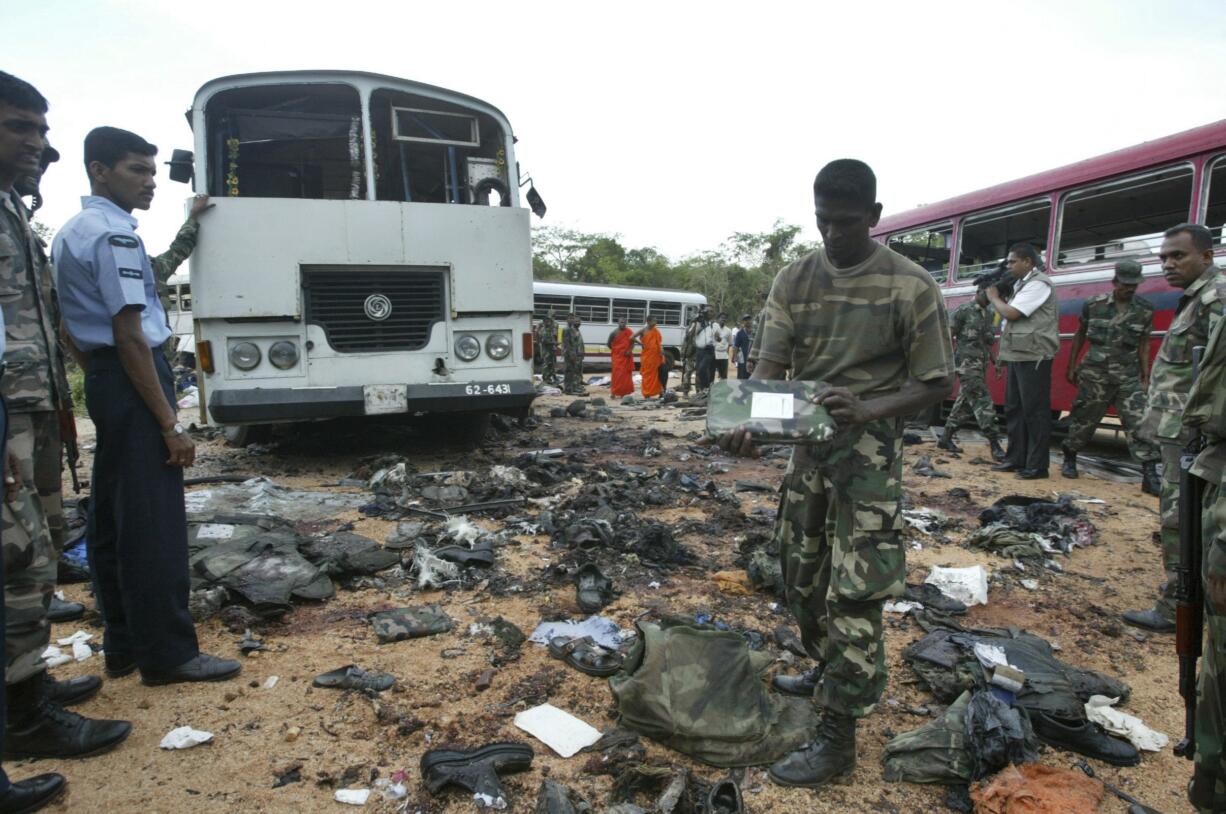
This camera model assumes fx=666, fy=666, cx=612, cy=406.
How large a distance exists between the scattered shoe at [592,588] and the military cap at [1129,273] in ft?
16.6

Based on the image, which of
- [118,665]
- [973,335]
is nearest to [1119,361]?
[973,335]

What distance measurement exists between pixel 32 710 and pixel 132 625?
40 centimetres

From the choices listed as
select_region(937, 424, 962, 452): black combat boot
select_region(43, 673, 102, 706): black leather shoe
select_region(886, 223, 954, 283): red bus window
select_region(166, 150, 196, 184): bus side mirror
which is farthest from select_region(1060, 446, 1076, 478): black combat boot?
select_region(166, 150, 196, 184): bus side mirror

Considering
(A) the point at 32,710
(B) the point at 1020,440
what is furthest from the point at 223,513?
(B) the point at 1020,440

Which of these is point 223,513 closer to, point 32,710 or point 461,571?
point 461,571

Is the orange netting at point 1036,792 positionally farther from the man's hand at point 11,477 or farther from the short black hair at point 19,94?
the short black hair at point 19,94

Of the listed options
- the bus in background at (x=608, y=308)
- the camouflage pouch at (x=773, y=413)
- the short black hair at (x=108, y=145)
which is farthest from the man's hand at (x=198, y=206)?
the bus in background at (x=608, y=308)

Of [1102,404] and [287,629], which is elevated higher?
[1102,404]

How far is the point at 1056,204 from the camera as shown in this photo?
7.01m

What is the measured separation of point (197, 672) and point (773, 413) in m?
2.41

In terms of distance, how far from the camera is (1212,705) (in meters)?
1.53

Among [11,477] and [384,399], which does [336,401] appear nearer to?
[384,399]

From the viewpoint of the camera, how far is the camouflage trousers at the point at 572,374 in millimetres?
14625

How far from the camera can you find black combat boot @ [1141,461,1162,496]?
552 centimetres
